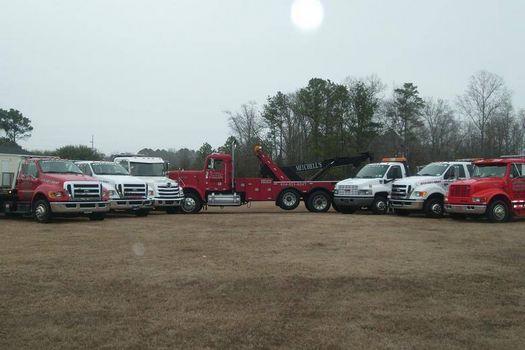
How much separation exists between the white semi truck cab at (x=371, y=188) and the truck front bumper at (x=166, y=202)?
6767 millimetres

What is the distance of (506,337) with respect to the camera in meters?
5.56

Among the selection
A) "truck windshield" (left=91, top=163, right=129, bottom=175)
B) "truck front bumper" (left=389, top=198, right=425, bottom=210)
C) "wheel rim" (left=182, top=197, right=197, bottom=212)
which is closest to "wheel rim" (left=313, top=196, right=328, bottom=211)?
"truck front bumper" (left=389, top=198, right=425, bottom=210)

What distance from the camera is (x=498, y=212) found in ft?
60.2

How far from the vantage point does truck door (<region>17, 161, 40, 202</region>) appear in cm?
1842

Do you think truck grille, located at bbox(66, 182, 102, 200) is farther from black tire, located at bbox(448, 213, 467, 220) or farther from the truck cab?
black tire, located at bbox(448, 213, 467, 220)

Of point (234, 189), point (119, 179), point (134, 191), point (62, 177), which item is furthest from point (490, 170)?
point (62, 177)

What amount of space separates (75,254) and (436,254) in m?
7.45

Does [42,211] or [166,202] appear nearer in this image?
[42,211]

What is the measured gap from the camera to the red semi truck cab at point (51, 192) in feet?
57.3

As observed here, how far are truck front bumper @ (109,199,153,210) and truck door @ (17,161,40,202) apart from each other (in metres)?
2.72

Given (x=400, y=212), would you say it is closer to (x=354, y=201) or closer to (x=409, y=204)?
(x=409, y=204)

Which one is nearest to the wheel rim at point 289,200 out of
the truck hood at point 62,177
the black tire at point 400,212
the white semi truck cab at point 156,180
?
the black tire at point 400,212

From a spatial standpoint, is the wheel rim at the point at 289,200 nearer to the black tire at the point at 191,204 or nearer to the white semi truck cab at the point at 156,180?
the black tire at the point at 191,204

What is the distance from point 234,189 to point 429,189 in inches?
350
